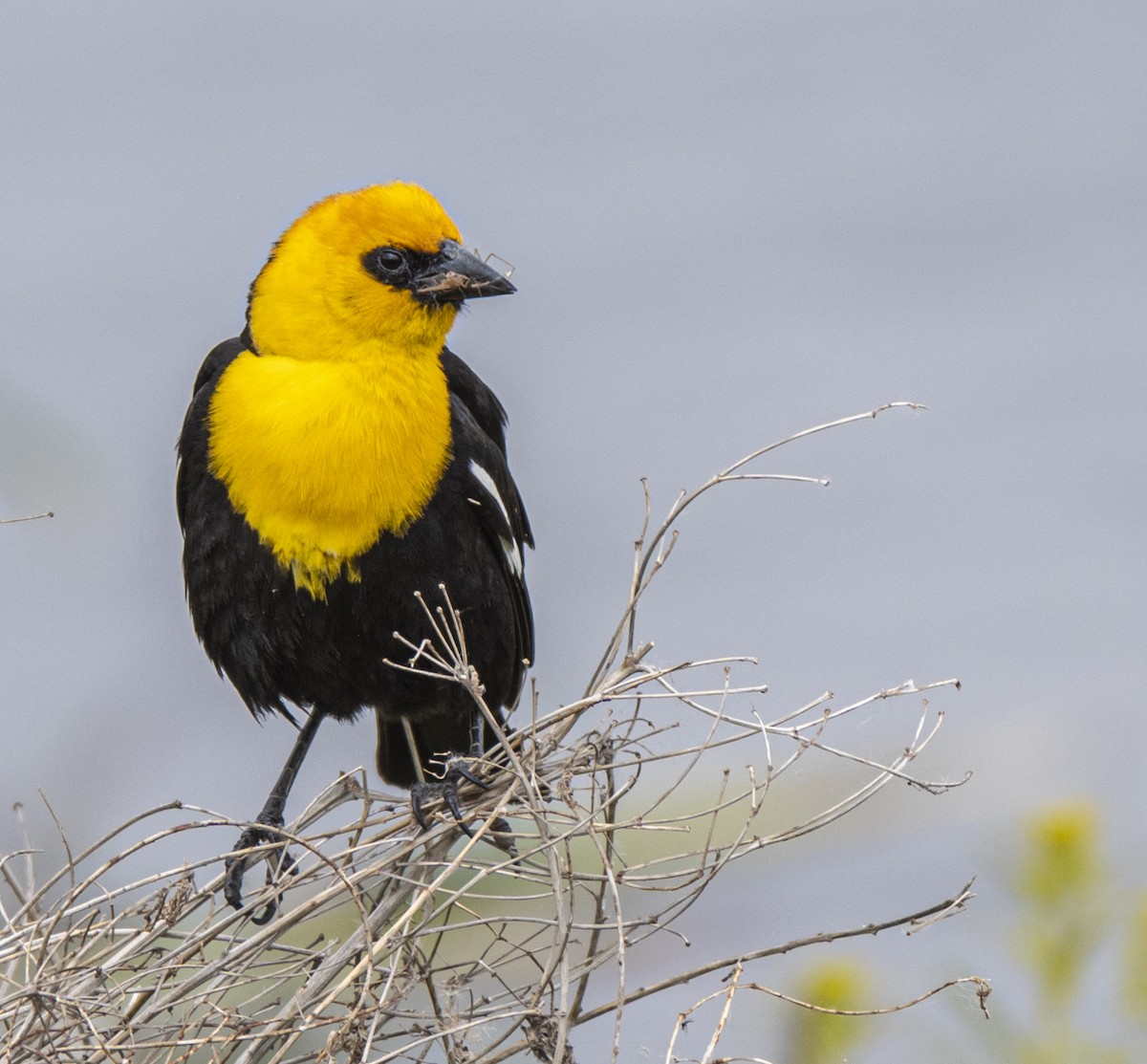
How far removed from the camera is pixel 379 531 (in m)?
2.76

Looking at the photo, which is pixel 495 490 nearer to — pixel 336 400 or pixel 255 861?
pixel 336 400

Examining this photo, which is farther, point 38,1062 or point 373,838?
point 373,838

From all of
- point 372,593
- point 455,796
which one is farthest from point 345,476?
point 455,796

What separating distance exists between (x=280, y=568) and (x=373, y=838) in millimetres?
680

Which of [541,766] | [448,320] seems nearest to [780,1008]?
[541,766]

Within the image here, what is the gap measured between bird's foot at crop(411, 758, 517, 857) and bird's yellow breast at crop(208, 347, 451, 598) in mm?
409

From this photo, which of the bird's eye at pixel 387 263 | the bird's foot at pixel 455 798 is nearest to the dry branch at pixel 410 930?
the bird's foot at pixel 455 798

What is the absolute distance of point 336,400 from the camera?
2740 millimetres

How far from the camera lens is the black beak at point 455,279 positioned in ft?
9.12

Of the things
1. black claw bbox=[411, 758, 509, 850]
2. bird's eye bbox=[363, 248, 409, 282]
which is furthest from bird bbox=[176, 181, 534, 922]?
black claw bbox=[411, 758, 509, 850]

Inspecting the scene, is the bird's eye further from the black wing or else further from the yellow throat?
the black wing

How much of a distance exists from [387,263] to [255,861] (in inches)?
40.3

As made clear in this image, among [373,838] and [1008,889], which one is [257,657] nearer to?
[373,838]

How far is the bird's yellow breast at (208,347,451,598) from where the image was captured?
2.72 m
